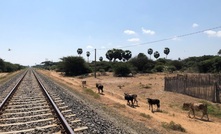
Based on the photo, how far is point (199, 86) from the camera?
2292 cm

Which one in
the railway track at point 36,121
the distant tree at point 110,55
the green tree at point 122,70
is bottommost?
the railway track at point 36,121

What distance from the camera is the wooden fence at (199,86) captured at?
2111cm

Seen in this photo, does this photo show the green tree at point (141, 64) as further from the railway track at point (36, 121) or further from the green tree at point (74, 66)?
the railway track at point (36, 121)

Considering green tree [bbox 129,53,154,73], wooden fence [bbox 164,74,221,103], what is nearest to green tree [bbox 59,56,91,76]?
green tree [bbox 129,53,154,73]

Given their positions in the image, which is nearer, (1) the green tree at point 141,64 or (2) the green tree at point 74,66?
(2) the green tree at point 74,66

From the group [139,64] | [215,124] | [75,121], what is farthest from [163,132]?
[139,64]

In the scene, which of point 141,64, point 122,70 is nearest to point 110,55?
point 141,64

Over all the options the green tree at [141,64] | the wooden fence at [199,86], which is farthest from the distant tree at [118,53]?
the wooden fence at [199,86]

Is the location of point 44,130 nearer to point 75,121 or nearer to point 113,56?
point 75,121

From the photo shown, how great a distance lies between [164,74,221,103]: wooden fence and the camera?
21112mm

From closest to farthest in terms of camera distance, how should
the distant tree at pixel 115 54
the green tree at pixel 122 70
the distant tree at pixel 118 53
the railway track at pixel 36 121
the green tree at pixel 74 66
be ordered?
the railway track at pixel 36 121, the green tree at pixel 122 70, the green tree at pixel 74 66, the distant tree at pixel 118 53, the distant tree at pixel 115 54

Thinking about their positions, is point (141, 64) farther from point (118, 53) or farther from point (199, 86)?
point (118, 53)

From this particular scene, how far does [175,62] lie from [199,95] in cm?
7007

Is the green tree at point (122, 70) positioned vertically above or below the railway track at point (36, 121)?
above
